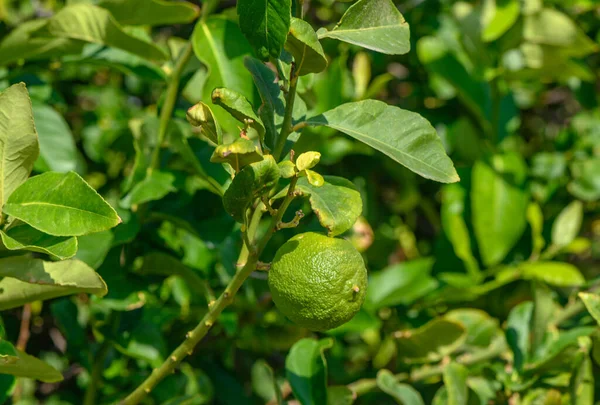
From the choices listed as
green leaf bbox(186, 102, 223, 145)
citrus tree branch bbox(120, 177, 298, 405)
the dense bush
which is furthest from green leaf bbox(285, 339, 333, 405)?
green leaf bbox(186, 102, 223, 145)

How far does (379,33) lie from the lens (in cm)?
86

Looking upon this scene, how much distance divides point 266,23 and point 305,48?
5cm

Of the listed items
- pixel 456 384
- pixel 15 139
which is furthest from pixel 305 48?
pixel 456 384

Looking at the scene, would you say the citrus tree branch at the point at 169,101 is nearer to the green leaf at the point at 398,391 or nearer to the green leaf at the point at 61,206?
the green leaf at the point at 61,206

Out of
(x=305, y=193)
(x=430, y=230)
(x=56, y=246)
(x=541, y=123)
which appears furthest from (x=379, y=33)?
(x=541, y=123)

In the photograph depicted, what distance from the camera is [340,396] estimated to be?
3.88ft

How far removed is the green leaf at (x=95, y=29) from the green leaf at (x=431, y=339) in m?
0.72

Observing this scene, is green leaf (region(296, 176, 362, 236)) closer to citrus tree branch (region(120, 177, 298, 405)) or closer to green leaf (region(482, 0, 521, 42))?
citrus tree branch (region(120, 177, 298, 405))

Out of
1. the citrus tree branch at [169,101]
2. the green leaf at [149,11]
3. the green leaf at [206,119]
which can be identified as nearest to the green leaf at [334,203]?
the green leaf at [206,119]

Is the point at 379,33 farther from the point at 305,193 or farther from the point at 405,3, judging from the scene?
the point at 405,3

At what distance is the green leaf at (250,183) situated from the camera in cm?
76

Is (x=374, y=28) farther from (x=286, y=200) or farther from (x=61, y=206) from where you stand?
(x=61, y=206)

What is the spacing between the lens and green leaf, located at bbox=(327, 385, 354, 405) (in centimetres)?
117

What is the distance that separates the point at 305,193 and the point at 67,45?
2.31 ft
